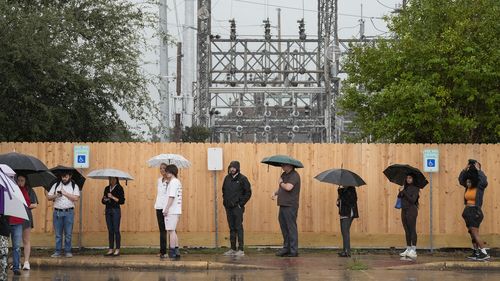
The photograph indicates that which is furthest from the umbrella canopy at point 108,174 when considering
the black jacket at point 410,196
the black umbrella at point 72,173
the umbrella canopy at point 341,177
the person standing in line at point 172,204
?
the black jacket at point 410,196

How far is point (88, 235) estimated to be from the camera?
1916 cm

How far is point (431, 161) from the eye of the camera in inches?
747

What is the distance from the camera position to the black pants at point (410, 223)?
1759cm

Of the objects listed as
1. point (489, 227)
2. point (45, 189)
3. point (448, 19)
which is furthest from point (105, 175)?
point (448, 19)

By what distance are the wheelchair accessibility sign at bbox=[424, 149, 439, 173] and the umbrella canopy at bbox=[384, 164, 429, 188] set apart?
0.77 m

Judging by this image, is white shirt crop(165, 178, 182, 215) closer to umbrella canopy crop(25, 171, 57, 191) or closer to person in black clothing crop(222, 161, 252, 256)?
person in black clothing crop(222, 161, 252, 256)

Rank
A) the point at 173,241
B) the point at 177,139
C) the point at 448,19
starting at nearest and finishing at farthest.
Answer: the point at 173,241
the point at 448,19
the point at 177,139

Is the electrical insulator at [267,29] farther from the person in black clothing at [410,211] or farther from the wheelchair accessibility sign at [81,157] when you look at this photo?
the person in black clothing at [410,211]

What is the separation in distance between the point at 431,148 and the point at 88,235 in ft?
24.5

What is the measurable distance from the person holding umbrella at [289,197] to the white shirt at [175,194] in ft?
5.93

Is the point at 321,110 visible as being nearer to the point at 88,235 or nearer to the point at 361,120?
the point at 361,120

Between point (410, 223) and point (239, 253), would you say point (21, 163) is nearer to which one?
point (239, 253)

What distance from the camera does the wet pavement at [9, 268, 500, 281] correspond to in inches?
590

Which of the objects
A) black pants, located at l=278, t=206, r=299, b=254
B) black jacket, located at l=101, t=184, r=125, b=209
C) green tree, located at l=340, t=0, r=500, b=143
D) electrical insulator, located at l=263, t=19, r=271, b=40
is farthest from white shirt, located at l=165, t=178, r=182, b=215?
electrical insulator, located at l=263, t=19, r=271, b=40
